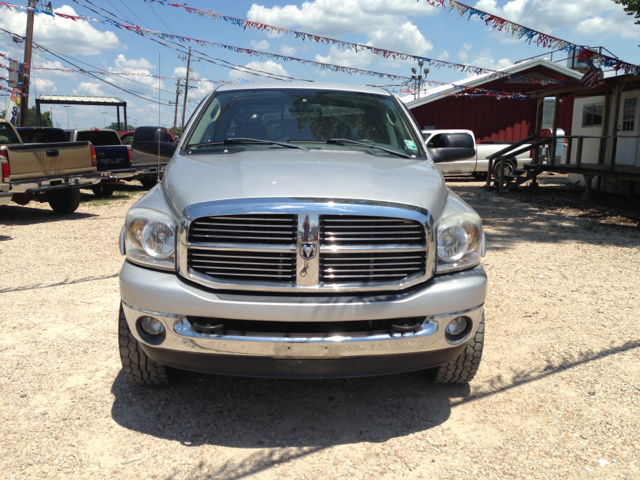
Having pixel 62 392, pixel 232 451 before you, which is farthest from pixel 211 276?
pixel 62 392

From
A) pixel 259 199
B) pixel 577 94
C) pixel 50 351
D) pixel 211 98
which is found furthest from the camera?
pixel 577 94

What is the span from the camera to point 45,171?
9.99 m

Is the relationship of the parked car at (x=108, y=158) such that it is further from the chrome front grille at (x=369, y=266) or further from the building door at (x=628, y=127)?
the building door at (x=628, y=127)

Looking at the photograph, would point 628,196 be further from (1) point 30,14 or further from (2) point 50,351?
(1) point 30,14

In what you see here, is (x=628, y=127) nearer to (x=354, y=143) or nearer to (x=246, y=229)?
(x=354, y=143)

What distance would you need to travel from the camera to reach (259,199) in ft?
8.63

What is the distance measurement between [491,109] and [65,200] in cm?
1988

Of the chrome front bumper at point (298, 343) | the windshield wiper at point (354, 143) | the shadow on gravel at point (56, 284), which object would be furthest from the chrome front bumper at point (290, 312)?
the shadow on gravel at point (56, 284)

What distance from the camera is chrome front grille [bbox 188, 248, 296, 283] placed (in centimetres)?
266

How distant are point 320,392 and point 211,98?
7.73 feet

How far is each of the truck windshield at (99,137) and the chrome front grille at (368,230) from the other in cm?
1324

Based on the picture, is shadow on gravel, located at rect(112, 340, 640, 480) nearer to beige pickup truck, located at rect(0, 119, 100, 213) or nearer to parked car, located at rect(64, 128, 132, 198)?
beige pickup truck, located at rect(0, 119, 100, 213)

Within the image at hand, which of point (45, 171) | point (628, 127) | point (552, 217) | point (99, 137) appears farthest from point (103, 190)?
point (628, 127)

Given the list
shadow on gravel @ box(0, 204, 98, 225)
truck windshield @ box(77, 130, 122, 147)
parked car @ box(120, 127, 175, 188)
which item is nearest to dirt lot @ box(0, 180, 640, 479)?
parked car @ box(120, 127, 175, 188)
